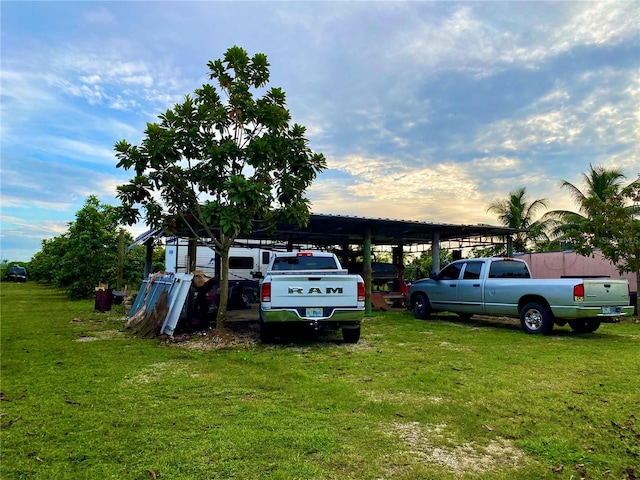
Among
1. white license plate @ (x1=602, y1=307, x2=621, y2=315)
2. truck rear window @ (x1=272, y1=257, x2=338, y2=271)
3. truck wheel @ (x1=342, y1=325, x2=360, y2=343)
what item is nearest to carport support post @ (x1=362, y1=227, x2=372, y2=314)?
truck rear window @ (x1=272, y1=257, x2=338, y2=271)

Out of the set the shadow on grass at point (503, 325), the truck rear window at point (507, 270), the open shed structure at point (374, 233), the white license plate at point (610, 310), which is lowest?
the shadow on grass at point (503, 325)

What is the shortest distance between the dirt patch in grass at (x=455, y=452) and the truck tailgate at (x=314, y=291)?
3878 mm

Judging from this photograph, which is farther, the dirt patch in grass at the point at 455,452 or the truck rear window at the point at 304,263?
the truck rear window at the point at 304,263

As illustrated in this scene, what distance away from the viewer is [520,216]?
2591 cm

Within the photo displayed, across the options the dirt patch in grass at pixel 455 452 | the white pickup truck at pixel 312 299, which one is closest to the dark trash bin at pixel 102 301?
the white pickup truck at pixel 312 299

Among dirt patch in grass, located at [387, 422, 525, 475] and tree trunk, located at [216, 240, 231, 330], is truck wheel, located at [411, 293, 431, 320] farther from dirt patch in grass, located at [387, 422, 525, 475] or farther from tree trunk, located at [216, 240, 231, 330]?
dirt patch in grass, located at [387, 422, 525, 475]

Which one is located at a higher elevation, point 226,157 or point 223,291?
point 226,157

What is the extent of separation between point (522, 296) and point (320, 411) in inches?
279

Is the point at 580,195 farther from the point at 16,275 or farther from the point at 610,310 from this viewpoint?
the point at 16,275

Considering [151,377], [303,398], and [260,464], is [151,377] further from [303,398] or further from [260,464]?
[260,464]

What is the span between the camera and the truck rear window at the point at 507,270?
10570 mm

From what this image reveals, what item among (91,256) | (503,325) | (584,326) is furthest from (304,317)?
(91,256)

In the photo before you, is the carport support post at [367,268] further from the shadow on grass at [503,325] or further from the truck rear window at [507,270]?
the truck rear window at [507,270]

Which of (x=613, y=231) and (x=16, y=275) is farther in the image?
(x=16, y=275)
